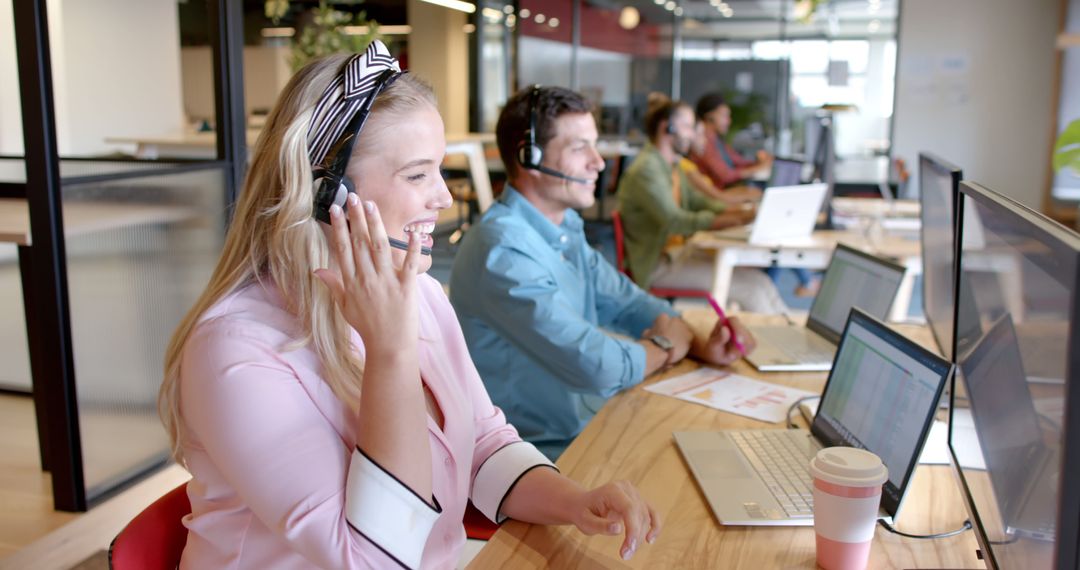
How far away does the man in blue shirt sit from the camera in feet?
6.82

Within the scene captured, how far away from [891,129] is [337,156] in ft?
26.4

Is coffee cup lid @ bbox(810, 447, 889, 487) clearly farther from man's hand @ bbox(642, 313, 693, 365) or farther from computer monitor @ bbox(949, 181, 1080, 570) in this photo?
man's hand @ bbox(642, 313, 693, 365)

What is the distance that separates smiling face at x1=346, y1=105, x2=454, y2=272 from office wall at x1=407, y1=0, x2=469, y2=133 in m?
8.02

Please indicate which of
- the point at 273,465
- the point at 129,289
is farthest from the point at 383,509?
the point at 129,289

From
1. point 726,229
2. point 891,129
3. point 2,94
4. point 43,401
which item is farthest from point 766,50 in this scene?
point 43,401

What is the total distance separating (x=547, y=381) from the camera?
7.32 ft

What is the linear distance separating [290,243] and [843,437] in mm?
953

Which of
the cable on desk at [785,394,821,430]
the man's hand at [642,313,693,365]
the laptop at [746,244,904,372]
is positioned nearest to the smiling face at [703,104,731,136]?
the laptop at [746,244,904,372]

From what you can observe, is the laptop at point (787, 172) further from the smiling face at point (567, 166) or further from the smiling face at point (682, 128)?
the smiling face at point (567, 166)

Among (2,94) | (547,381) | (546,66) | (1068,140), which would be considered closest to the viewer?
(1068,140)

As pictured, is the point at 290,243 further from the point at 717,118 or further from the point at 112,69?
the point at 717,118

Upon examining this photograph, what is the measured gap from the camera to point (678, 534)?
51.7 inches

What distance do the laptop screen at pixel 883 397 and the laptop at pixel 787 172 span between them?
11.8ft

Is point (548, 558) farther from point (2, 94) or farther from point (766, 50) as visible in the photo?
point (766, 50)
